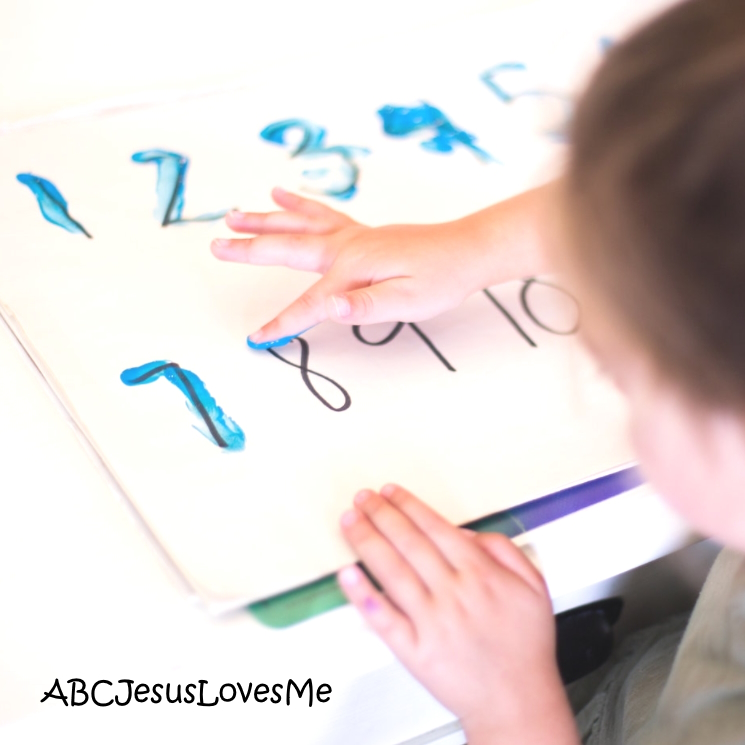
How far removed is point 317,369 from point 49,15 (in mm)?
405

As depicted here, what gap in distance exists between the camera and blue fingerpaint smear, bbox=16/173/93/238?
1.87ft

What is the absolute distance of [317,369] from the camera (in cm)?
50

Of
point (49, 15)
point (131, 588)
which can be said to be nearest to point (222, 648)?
point (131, 588)

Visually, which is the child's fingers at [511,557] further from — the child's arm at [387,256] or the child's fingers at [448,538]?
the child's arm at [387,256]

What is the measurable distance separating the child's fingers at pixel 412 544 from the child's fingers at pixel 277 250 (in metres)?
0.19

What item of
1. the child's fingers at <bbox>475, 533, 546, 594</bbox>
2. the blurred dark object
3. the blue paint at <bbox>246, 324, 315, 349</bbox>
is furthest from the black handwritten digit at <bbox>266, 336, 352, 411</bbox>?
the blurred dark object

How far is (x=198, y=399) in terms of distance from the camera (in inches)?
18.5

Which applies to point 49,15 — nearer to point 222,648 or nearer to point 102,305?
point 102,305

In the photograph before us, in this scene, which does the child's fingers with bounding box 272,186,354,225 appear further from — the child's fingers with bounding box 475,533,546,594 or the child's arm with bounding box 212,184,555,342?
the child's fingers with bounding box 475,533,546,594

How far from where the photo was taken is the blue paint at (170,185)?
587 mm

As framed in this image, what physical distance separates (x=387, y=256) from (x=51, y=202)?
0.77ft

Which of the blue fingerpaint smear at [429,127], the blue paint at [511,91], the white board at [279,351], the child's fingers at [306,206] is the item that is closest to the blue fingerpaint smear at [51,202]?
the white board at [279,351]

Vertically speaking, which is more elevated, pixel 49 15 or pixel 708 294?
pixel 708 294

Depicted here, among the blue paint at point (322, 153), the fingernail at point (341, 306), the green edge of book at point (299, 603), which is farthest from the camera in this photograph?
the blue paint at point (322, 153)
